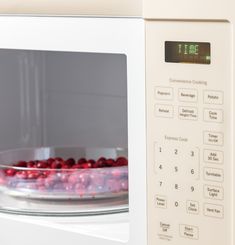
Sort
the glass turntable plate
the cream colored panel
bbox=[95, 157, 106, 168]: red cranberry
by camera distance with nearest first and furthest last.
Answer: the cream colored panel → the glass turntable plate → bbox=[95, 157, 106, 168]: red cranberry

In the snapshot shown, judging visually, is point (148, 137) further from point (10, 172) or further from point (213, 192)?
point (10, 172)

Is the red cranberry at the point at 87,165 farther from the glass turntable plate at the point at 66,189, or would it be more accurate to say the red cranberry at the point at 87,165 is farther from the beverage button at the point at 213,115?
the beverage button at the point at 213,115

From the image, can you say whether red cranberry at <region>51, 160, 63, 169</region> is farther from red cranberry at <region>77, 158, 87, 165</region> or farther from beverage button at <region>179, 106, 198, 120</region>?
beverage button at <region>179, 106, 198, 120</region>

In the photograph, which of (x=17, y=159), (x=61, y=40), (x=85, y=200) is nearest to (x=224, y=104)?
(x=61, y=40)

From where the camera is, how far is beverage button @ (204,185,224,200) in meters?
0.76

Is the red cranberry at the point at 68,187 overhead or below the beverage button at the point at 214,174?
below

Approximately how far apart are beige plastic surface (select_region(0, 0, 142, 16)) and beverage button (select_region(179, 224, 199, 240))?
0.22 meters

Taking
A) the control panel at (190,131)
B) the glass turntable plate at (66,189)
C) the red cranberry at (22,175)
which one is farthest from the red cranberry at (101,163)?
the control panel at (190,131)

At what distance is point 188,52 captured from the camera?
0.76m

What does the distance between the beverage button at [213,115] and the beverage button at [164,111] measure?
0.04 m

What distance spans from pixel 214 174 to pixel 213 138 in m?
0.04

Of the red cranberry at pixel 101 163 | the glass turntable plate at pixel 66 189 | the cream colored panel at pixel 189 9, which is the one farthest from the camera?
the red cranberry at pixel 101 163

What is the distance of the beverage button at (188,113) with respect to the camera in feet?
2.49

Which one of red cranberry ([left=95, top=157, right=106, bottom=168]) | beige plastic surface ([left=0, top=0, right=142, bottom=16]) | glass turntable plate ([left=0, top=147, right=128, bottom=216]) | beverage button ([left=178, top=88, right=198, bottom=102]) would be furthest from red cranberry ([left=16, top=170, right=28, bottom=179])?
beverage button ([left=178, top=88, right=198, bottom=102])
